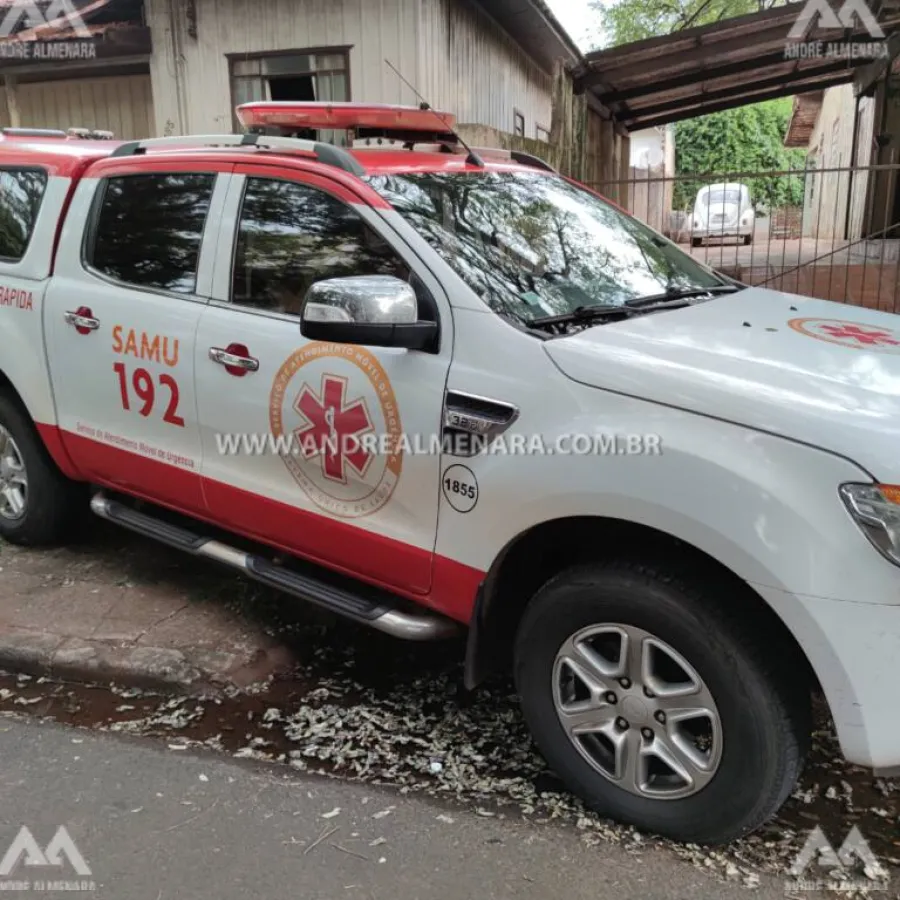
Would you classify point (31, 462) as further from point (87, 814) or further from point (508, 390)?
point (508, 390)

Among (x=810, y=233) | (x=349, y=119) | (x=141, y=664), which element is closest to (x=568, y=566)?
(x=141, y=664)

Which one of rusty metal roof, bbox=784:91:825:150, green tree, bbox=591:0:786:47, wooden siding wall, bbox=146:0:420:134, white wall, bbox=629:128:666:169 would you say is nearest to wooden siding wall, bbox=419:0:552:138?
wooden siding wall, bbox=146:0:420:134

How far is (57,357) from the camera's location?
3.80 meters

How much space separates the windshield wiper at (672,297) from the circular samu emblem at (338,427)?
900 millimetres

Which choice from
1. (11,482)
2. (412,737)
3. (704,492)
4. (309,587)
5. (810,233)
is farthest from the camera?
(810,233)

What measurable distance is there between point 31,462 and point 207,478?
1341mm

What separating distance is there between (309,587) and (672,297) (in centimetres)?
167

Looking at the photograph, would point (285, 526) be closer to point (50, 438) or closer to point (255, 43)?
point (50, 438)

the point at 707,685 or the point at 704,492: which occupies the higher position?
the point at 704,492

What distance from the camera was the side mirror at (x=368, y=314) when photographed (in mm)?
2508

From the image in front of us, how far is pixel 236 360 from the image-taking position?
3.07 m

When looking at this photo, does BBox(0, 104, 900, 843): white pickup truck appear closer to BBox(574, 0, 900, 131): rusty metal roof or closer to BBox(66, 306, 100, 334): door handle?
BBox(66, 306, 100, 334): door handle

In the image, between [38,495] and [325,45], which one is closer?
[38,495]

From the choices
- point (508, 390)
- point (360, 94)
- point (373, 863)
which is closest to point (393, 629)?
point (373, 863)
